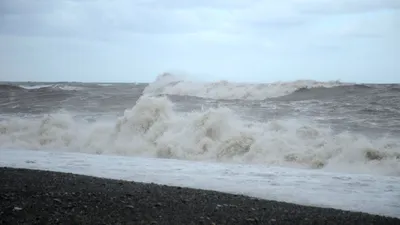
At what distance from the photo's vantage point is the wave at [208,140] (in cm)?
1035

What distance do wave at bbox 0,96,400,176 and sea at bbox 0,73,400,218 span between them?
2 centimetres

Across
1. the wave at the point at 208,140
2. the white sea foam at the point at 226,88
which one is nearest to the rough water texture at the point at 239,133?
the wave at the point at 208,140

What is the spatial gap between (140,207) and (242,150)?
20.6 feet

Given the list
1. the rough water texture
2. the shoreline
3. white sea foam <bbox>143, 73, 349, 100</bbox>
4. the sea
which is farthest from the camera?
white sea foam <bbox>143, 73, 349, 100</bbox>

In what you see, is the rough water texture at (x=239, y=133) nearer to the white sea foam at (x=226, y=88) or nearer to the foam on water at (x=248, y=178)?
the foam on water at (x=248, y=178)

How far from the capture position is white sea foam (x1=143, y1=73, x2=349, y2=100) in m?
30.7

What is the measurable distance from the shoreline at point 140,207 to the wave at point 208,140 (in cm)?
411

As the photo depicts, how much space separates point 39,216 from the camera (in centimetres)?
481

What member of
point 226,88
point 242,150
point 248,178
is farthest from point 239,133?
point 226,88

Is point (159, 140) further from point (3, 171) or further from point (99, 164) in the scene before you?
point (3, 171)

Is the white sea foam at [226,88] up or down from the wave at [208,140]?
up

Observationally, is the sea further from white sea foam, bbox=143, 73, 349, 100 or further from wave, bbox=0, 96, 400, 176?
white sea foam, bbox=143, 73, 349, 100

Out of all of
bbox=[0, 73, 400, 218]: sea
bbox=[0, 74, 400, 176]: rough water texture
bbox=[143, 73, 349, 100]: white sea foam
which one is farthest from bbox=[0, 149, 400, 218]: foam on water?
bbox=[143, 73, 349, 100]: white sea foam

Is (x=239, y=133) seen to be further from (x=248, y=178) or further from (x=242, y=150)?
(x=248, y=178)
